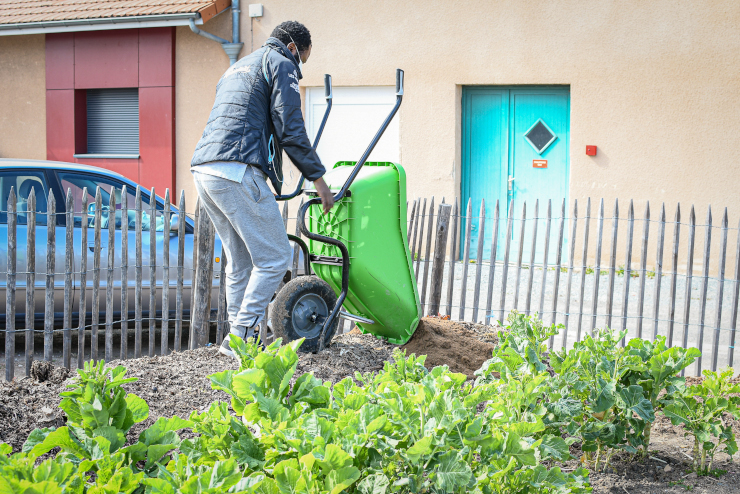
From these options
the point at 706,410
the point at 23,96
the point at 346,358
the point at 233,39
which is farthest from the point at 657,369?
the point at 23,96

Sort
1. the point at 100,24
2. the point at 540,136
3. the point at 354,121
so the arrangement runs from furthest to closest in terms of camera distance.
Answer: the point at 100,24
the point at 354,121
the point at 540,136

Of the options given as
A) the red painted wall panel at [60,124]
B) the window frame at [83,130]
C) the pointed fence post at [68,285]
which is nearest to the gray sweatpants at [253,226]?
the pointed fence post at [68,285]

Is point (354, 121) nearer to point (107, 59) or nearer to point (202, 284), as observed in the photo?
point (107, 59)

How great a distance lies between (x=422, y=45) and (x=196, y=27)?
3.76 m

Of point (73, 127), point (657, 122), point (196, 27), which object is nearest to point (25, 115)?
point (73, 127)

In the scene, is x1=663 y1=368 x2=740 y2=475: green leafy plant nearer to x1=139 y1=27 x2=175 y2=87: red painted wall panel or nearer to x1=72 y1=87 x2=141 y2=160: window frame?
x1=139 y1=27 x2=175 y2=87: red painted wall panel

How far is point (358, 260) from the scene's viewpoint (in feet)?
13.7

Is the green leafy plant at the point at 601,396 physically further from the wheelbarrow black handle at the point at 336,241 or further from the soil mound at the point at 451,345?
the wheelbarrow black handle at the point at 336,241

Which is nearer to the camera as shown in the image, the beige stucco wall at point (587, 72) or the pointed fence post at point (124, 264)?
the pointed fence post at point (124, 264)

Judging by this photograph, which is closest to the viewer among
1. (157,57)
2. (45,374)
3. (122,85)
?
(45,374)

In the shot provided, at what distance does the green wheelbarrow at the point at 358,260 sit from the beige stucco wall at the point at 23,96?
34.9 ft

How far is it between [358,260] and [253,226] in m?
0.68

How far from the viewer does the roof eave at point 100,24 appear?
1160 cm

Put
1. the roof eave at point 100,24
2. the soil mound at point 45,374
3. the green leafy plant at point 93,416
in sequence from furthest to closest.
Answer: the roof eave at point 100,24 < the soil mound at point 45,374 < the green leafy plant at point 93,416
